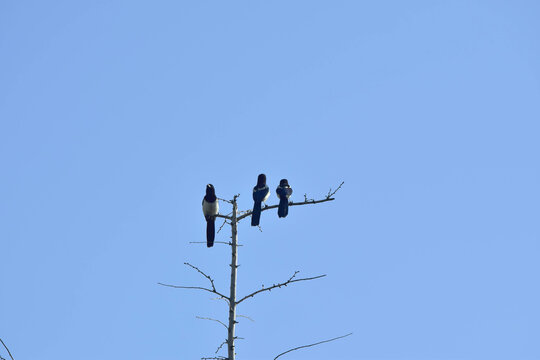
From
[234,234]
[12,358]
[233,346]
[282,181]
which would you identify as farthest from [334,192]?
[282,181]

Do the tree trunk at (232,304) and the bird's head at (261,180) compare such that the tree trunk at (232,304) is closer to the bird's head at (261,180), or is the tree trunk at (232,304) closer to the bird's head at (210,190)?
the bird's head at (210,190)

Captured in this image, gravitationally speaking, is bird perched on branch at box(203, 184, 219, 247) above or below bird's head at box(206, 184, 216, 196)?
below

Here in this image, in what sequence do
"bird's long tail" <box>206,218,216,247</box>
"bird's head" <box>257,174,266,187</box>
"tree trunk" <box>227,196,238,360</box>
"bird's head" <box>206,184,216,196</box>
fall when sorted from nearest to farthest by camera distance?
"tree trunk" <box>227,196,238,360</box>, "bird's long tail" <box>206,218,216,247</box>, "bird's head" <box>206,184,216,196</box>, "bird's head" <box>257,174,266,187</box>

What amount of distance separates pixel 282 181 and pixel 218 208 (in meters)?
2.91

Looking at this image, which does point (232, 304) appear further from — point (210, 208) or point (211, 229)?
point (210, 208)

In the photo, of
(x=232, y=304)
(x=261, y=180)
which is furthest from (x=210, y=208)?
(x=232, y=304)

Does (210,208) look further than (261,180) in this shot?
No

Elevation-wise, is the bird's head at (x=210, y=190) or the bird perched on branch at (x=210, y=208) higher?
the bird's head at (x=210, y=190)

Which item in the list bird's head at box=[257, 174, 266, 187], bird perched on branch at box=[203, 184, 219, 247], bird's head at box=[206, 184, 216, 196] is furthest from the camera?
bird's head at box=[257, 174, 266, 187]

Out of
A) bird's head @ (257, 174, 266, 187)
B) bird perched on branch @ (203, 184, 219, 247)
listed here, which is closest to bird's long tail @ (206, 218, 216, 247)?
bird perched on branch @ (203, 184, 219, 247)

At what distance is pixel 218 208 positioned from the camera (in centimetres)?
1827

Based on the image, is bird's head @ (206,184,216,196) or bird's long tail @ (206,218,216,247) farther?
bird's head @ (206,184,216,196)

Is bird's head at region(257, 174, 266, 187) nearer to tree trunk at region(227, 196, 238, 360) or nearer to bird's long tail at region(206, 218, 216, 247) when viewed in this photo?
bird's long tail at region(206, 218, 216, 247)

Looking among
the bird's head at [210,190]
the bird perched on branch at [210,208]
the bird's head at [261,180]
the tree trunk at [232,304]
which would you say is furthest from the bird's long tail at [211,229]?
the tree trunk at [232,304]
